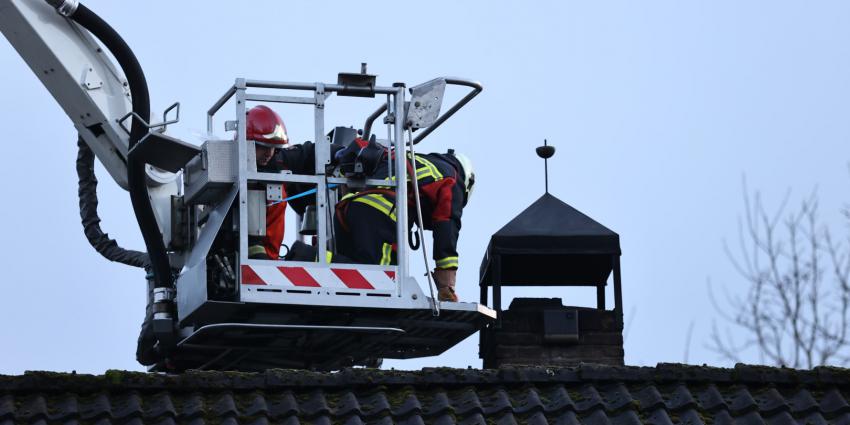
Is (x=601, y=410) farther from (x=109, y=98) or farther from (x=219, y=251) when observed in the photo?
(x=109, y=98)

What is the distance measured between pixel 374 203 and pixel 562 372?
2883 mm

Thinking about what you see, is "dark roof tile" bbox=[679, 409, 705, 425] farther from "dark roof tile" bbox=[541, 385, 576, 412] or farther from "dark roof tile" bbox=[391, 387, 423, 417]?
"dark roof tile" bbox=[391, 387, 423, 417]

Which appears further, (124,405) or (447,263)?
(447,263)

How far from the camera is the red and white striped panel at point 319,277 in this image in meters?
11.9

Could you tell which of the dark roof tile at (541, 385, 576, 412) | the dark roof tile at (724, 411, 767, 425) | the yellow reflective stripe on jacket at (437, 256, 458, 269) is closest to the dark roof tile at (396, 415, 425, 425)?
the dark roof tile at (541, 385, 576, 412)

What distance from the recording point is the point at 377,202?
1250cm

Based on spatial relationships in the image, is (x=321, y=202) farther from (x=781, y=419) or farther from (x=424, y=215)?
(x=781, y=419)

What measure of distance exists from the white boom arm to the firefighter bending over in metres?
2.05

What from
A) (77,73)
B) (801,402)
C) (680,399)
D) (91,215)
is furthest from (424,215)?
(801,402)

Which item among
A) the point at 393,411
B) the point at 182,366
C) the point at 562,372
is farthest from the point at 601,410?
the point at 182,366

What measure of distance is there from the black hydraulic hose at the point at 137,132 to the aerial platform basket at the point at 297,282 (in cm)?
21

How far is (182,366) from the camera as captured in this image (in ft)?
42.7

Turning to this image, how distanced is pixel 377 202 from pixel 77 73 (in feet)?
8.73

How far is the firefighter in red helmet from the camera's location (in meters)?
12.6
